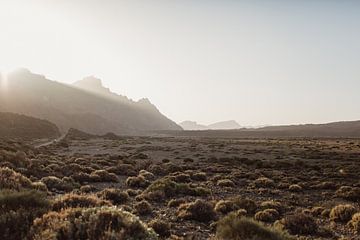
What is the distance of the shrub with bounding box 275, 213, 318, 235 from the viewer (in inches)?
460

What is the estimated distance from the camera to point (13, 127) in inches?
3671

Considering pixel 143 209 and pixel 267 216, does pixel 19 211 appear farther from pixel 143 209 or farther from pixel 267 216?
pixel 267 216

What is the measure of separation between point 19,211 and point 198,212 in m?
6.19

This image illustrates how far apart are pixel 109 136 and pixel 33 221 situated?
10821cm

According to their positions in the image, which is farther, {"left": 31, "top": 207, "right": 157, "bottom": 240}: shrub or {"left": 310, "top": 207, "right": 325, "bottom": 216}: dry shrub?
{"left": 310, "top": 207, "right": 325, "bottom": 216}: dry shrub

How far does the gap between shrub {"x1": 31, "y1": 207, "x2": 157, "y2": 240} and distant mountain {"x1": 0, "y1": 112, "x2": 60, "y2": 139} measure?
83.5 metres

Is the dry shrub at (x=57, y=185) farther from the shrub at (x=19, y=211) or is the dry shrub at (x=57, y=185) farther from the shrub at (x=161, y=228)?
the shrub at (x=161, y=228)

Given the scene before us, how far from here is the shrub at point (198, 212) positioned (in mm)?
12781

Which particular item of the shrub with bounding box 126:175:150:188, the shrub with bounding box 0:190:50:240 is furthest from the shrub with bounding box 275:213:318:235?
the shrub with bounding box 126:175:150:188

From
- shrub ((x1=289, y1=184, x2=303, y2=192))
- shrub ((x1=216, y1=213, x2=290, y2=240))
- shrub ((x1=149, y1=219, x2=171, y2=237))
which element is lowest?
shrub ((x1=289, y1=184, x2=303, y2=192))

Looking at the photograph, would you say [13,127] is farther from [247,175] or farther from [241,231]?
[241,231]

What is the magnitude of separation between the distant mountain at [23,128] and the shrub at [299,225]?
82.8 m

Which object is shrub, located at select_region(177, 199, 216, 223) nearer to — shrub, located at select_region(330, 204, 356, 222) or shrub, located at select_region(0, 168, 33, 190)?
shrub, located at select_region(330, 204, 356, 222)

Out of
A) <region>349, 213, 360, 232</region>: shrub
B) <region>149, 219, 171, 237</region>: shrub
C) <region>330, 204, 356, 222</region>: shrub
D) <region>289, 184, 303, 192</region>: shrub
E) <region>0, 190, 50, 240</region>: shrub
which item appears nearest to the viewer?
<region>0, 190, 50, 240</region>: shrub
